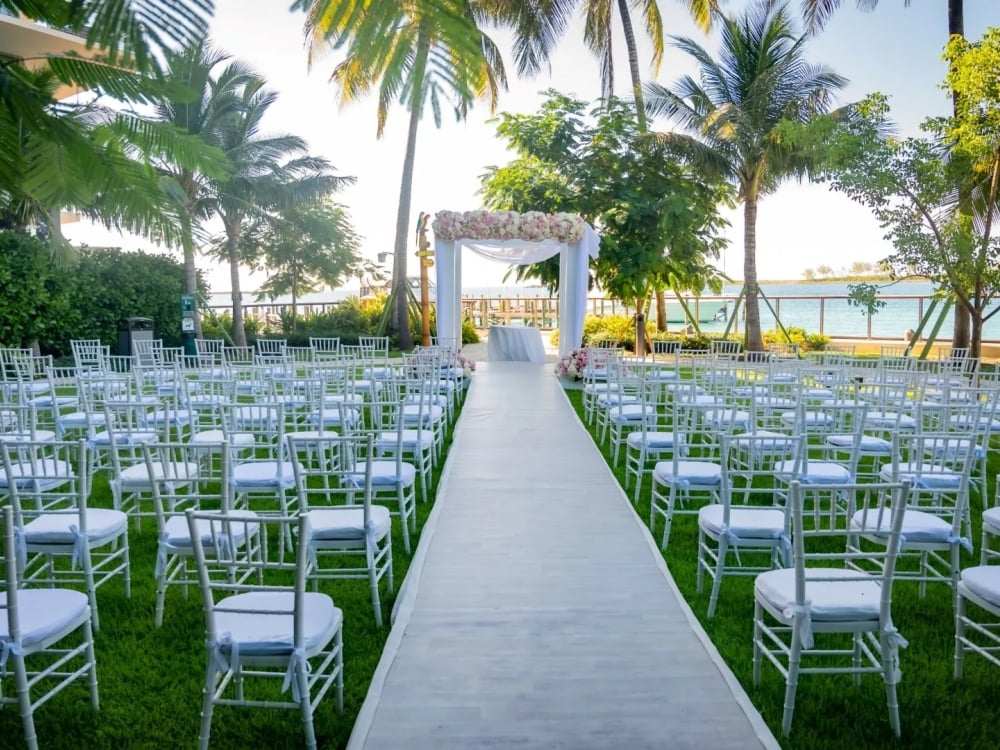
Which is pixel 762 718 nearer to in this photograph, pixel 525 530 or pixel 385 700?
pixel 385 700

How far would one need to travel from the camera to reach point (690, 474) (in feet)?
14.6

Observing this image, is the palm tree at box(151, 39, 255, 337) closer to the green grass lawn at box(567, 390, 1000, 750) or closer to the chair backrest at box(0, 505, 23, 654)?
the chair backrest at box(0, 505, 23, 654)

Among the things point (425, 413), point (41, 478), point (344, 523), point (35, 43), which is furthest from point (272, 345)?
point (35, 43)

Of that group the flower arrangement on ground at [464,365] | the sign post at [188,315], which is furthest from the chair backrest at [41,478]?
the sign post at [188,315]

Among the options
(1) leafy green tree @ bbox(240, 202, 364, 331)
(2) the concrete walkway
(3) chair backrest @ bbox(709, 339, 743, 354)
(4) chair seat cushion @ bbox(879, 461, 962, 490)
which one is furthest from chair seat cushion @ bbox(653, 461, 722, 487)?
(1) leafy green tree @ bbox(240, 202, 364, 331)

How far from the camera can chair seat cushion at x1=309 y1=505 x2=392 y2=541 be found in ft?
11.3

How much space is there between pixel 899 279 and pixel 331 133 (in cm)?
1080

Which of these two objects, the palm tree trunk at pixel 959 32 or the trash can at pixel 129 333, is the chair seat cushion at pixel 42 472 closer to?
the trash can at pixel 129 333

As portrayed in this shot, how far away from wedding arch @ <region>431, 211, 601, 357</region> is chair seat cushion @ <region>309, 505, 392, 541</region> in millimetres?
8824

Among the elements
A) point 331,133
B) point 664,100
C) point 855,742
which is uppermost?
point 664,100

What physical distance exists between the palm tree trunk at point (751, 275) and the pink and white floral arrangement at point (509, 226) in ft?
14.9

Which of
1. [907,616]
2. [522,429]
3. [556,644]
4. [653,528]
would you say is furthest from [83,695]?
[522,429]

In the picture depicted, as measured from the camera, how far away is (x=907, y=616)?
355 centimetres

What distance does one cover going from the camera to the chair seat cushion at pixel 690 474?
174 inches
